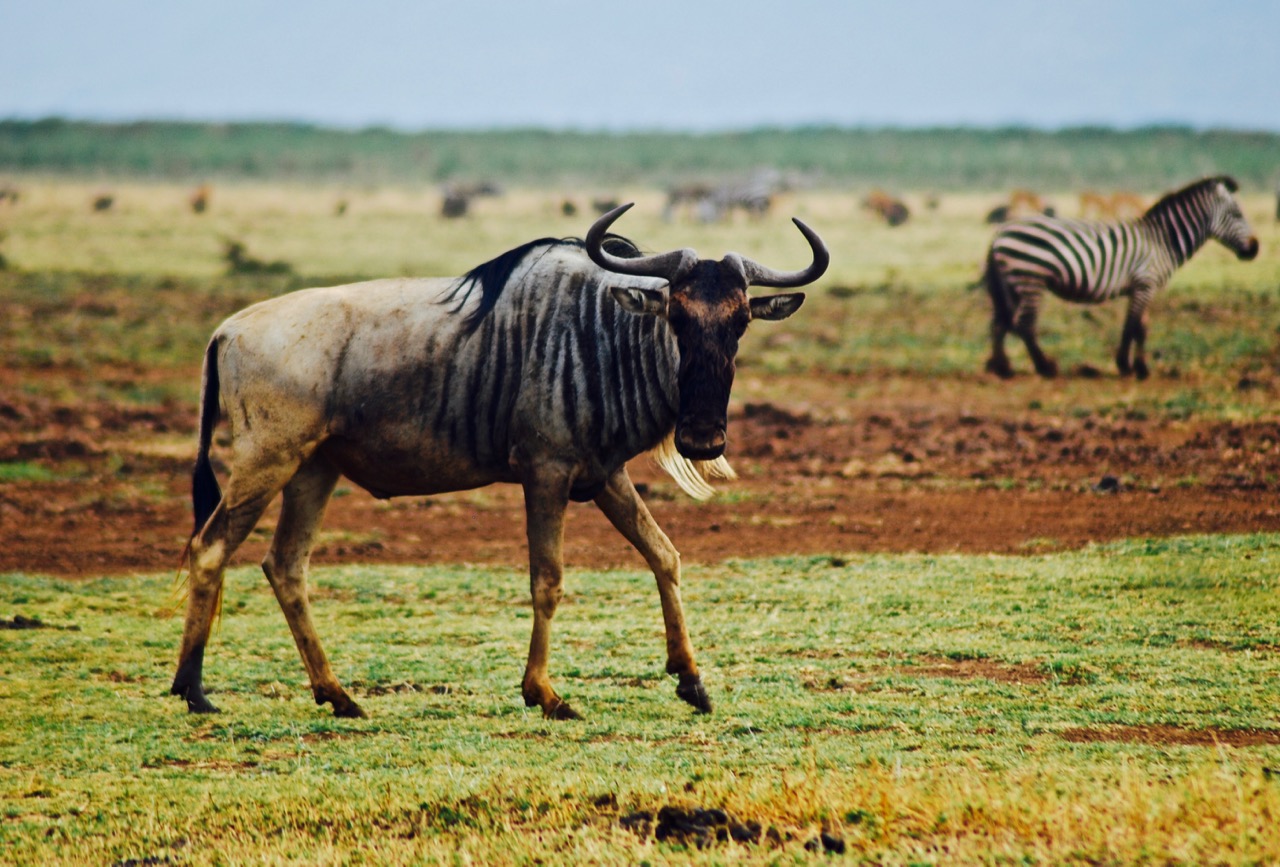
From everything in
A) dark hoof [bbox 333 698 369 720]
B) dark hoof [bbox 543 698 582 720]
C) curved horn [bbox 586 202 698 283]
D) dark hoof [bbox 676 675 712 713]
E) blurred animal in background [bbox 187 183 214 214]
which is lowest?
blurred animal in background [bbox 187 183 214 214]

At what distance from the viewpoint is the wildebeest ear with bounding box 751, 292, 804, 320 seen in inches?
295

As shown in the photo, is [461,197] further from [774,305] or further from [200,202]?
[774,305]

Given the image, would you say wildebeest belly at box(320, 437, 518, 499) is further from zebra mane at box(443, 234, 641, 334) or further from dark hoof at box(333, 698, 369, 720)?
dark hoof at box(333, 698, 369, 720)

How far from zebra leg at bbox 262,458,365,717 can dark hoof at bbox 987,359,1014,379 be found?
46.0 ft

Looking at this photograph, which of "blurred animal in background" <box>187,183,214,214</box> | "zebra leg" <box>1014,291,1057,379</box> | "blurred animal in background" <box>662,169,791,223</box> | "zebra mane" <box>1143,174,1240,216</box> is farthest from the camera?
"blurred animal in background" <box>187,183,214,214</box>

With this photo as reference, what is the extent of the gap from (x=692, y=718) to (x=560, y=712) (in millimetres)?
620

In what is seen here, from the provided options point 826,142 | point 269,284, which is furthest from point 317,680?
point 826,142

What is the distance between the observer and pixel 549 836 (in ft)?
17.4

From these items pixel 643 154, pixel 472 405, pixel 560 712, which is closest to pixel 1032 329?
pixel 472 405

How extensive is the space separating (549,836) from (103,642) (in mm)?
4749

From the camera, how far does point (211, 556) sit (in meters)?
7.59

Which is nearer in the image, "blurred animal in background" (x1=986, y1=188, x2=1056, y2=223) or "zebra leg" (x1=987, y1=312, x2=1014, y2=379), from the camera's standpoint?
"zebra leg" (x1=987, y1=312, x2=1014, y2=379)

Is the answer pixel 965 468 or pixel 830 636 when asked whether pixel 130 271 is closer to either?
pixel 965 468

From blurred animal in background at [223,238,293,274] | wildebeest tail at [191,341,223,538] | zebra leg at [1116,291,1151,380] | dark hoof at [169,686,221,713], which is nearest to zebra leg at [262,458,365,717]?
wildebeest tail at [191,341,223,538]
